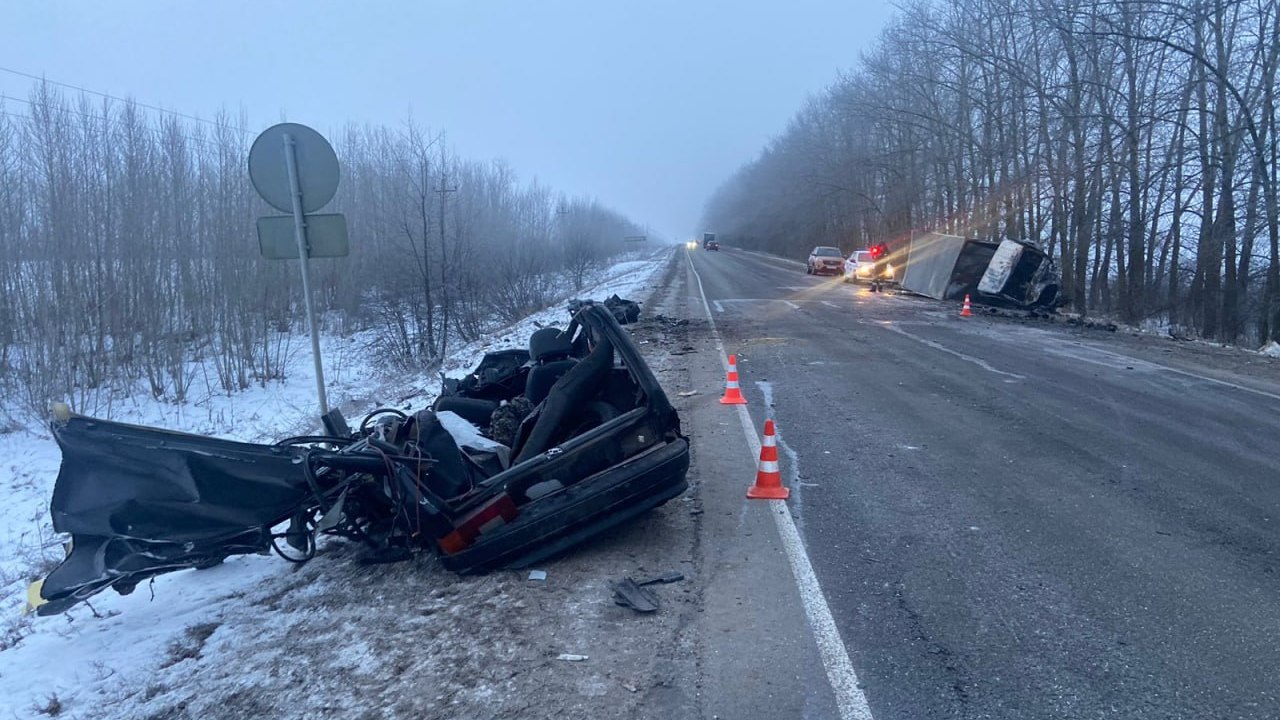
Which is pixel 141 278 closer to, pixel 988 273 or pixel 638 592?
pixel 638 592

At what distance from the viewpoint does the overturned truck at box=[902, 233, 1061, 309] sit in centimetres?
2205

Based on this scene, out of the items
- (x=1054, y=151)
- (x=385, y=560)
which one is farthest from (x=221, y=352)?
(x=1054, y=151)

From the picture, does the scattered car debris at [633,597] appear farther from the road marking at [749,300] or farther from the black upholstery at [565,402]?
the road marking at [749,300]

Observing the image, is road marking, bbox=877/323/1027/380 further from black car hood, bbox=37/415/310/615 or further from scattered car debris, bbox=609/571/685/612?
black car hood, bbox=37/415/310/615

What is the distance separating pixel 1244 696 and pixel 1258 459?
4.55m

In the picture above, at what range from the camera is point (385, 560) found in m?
4.74

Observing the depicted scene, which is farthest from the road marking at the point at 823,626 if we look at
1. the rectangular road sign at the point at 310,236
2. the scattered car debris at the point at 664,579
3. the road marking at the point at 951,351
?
the road marking at the point at 951,351

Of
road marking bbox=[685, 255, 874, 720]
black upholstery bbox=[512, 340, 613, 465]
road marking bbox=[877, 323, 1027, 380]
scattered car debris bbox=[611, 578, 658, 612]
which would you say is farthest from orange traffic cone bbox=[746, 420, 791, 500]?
road marking bbox=[877, 323, 1027, 380]

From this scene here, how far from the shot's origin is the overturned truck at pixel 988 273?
22.0 meters

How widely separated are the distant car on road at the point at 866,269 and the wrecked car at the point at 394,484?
3234cm

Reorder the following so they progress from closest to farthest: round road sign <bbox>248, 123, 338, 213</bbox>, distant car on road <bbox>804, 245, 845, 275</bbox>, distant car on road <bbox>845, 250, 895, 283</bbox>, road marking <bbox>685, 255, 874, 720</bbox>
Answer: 1. road marking <bbox>685, 255, 874, 720</bbox>
2. round road sign <bbox>248, 123, 338, 213</bbox>
3. distant car on road <bbox>845, 250, 895, 283</bbox>
4. distant car on road <bbox>804, 245, 845, 275</bbox>

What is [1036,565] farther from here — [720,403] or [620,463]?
[720,403]

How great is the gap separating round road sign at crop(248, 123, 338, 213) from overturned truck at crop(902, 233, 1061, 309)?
66.1 ft

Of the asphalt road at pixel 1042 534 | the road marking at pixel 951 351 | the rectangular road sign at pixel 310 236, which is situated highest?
the rectangular road sign at pixel 310 236
